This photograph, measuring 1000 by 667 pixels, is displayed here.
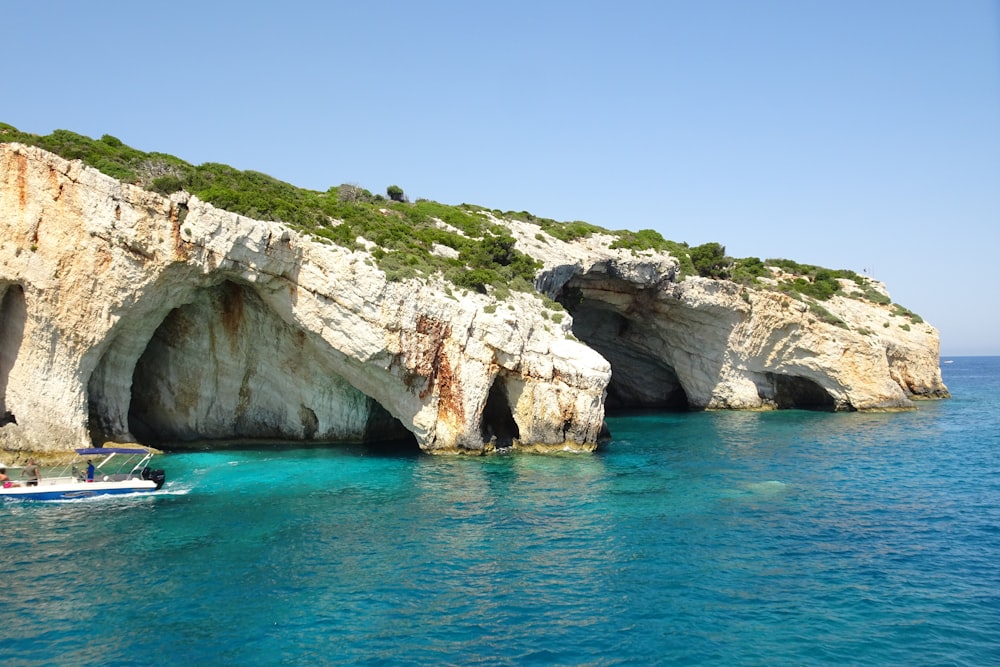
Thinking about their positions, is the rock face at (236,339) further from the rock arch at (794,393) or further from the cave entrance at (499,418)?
the rock arch at (794,393)

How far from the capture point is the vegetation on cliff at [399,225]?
31922 mm

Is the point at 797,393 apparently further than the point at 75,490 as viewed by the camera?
Yes

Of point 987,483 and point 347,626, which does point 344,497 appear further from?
point 987,483

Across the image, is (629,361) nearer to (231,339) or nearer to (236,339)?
(236,339)

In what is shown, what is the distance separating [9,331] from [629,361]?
4583 cm

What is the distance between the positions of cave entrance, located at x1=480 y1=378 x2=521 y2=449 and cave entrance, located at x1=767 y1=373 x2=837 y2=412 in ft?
92.6

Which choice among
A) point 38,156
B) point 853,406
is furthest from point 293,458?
A: point 853,406

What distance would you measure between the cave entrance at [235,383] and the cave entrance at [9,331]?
5427 mm

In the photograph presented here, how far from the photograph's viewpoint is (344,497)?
2541 centimetres

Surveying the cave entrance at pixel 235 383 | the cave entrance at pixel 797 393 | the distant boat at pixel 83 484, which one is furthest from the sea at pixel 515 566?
the cave entrance at pixel 797 393

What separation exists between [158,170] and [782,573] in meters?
32.1

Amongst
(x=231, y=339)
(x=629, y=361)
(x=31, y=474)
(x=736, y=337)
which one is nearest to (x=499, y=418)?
(x=231, y=339)

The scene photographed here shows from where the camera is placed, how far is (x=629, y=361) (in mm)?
60562

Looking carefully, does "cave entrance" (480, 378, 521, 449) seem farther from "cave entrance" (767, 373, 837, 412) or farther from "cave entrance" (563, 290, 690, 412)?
"cave entrance" (767, 373, 837, 412)
